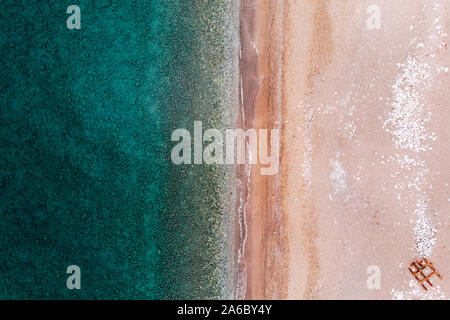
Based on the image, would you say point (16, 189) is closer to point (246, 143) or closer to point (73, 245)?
point (73, 245)

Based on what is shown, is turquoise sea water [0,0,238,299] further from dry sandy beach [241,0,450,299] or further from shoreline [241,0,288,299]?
dry sandy beach [241,0,450,299]

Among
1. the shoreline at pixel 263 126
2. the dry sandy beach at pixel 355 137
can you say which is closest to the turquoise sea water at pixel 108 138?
the shoreline at pixel 263 126

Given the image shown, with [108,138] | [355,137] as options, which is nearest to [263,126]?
[355,137]

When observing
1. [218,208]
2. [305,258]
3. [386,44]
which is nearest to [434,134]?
[386,44]

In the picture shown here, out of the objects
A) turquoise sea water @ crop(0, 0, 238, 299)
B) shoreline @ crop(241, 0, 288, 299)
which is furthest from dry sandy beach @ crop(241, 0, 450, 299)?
turquoise sea water @ crop(0, 0, 238, 299)

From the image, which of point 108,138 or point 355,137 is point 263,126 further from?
point 108,138
